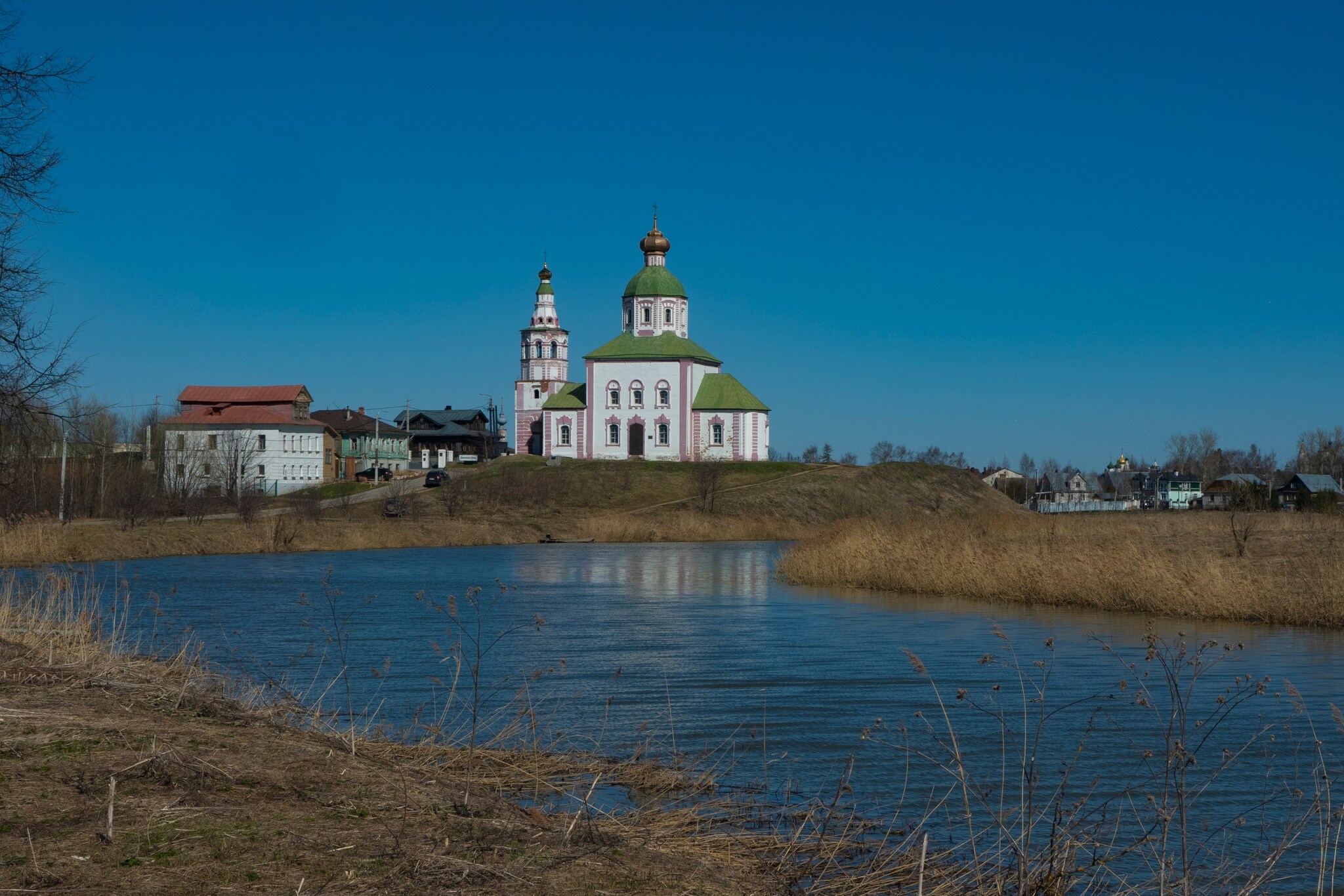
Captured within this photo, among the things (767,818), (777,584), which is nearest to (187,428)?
(777,584)

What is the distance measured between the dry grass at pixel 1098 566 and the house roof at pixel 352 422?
90674 millimetres

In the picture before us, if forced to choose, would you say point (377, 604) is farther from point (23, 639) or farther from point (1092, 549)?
point (1092, 549)

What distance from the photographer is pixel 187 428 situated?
102 m

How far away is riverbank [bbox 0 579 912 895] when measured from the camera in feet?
20.5

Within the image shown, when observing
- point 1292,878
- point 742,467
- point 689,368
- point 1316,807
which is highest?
point 689,368

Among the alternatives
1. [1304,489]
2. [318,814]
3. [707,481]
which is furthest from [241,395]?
[318,814]

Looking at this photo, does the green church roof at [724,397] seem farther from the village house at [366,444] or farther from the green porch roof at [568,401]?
the village house at [366,444]

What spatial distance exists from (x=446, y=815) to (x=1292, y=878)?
218 inches

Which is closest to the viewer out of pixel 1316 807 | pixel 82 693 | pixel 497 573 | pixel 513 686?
pixel 1316 807

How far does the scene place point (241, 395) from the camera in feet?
367

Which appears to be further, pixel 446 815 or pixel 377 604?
pixel 377 604

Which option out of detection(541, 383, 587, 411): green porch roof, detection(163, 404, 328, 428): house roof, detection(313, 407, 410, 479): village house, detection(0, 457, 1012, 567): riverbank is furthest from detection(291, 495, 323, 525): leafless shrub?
detection(313, 407, 410, 479): village house

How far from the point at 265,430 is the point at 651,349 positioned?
32448 millimetres

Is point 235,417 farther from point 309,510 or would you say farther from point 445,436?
point 309,510
